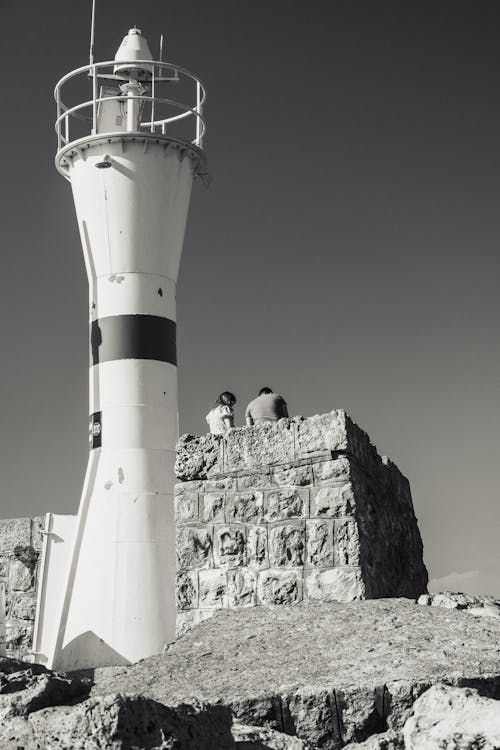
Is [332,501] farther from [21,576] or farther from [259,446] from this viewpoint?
[21,576]

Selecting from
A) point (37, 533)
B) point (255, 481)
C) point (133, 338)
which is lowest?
point (255, 481)

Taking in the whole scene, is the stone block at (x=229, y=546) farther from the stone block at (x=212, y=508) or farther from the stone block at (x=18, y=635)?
the stone block at (x=18, y=635)

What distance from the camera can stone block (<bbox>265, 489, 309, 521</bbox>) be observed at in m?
6.99

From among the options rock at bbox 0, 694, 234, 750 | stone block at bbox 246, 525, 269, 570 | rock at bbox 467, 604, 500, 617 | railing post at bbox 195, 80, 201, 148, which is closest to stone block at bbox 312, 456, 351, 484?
stone block at bbox 246, 525, 269, 570

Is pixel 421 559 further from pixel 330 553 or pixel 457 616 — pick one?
pixel 457 616

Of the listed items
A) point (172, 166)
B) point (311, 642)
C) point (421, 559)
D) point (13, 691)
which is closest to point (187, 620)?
point (311, 642)

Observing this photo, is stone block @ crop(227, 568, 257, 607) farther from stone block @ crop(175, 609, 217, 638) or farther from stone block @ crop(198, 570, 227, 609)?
stone block @ crop(175, 609, 217, 638)

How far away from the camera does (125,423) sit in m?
11.2

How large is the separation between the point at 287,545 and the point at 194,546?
0.77 metres

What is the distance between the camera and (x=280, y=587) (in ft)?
22.6

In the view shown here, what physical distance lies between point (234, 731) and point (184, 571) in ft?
10.8

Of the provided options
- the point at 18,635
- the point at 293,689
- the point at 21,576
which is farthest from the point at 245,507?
the point at 18,635

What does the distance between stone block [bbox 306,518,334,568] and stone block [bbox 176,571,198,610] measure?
38.1 inches

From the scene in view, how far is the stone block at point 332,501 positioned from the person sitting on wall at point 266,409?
5.09 feet
